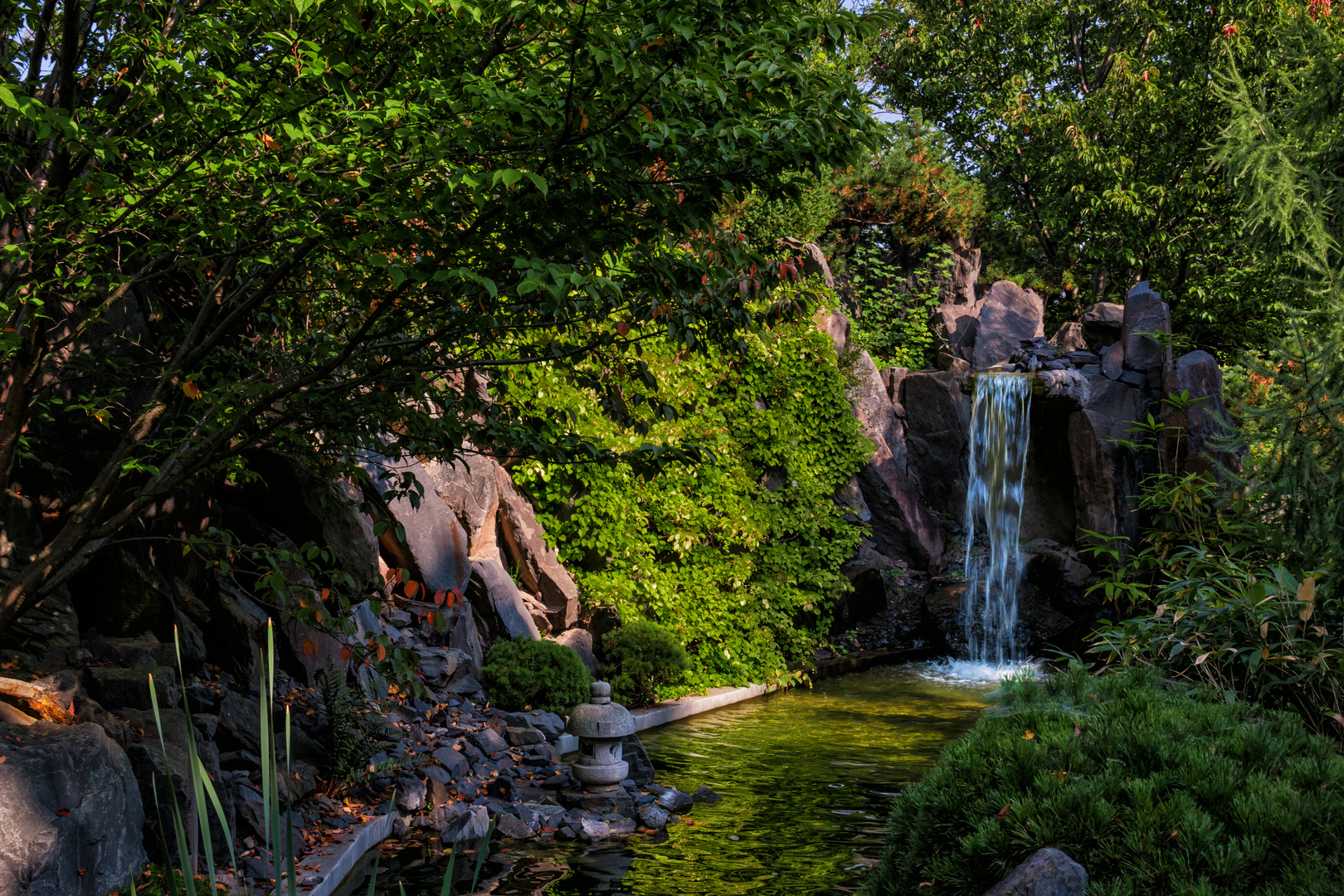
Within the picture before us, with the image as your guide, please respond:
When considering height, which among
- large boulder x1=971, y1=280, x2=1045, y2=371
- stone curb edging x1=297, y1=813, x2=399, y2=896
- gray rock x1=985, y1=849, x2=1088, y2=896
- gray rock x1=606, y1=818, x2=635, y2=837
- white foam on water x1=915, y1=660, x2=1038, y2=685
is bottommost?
white foam on water x1=915, y1=660, x2=1038, y2=685

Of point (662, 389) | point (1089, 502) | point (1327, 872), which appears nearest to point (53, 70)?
point (1327, 872)

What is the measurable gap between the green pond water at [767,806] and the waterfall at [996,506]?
3.65 meters

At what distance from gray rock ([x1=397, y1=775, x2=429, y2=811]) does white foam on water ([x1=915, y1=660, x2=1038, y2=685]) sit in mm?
8706

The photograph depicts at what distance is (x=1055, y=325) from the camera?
23547 mm

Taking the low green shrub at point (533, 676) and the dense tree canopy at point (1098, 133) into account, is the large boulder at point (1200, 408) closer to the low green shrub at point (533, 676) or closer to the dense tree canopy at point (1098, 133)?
the dense tree canopy at point (1098, 133)

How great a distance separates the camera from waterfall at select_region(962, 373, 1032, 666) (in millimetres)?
15125

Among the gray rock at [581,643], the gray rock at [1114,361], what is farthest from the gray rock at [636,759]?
the gray rock at [1114,361]

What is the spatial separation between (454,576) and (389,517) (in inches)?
178

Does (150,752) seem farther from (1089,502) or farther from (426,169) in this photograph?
(1089,502)

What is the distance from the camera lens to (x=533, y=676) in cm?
848

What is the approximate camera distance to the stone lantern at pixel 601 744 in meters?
7.04

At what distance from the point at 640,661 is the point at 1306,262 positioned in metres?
7.24

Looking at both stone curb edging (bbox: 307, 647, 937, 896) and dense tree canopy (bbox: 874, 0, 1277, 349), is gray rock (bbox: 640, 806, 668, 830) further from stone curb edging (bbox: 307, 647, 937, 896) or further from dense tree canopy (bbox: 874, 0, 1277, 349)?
dense tree canopy (bbox: 874, 0, 1277, 349)

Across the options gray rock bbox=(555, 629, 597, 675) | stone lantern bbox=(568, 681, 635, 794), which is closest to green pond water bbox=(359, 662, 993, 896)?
stone lantern bbox=(568, 681, 635, 794)
